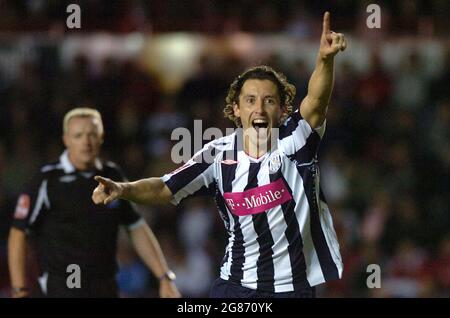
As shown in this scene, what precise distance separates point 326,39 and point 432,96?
19.7 ft

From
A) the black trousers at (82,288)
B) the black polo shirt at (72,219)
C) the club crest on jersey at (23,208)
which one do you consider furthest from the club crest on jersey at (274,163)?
the club crest on jersey at (23,208)

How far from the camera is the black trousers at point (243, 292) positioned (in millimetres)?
4938

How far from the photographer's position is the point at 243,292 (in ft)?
16.6

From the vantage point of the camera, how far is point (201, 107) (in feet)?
33.1

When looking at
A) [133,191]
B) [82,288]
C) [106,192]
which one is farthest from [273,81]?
[82,288]

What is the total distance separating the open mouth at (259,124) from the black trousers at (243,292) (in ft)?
2.87

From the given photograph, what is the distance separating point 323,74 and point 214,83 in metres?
5.72

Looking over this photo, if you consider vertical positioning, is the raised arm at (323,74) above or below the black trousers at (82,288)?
above

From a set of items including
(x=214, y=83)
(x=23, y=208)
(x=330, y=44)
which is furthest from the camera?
(x=214, y=83)

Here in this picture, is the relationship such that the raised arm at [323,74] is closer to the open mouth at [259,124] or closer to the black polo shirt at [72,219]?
the open mouth at [259,124]

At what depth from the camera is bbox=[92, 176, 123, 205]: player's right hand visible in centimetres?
471

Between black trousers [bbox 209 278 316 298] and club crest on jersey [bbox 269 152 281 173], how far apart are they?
2.15 feet

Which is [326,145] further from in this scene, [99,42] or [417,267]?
[99,42]

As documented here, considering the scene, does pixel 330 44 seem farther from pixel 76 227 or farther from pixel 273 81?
pixel 76 227
